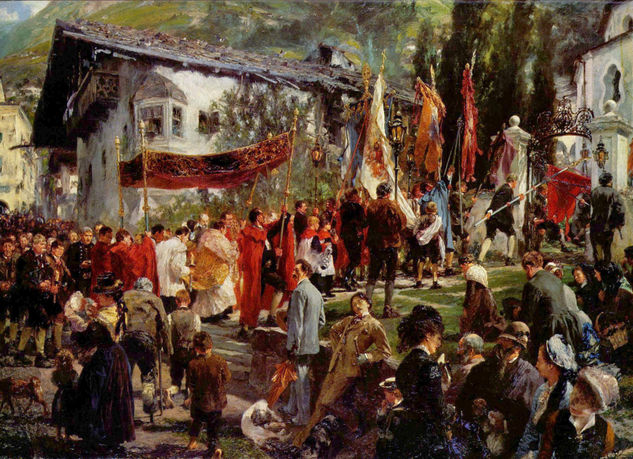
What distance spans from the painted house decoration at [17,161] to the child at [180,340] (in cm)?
203

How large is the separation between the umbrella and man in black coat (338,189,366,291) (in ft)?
3.03

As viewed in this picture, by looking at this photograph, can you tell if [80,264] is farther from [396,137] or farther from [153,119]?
[396,137]

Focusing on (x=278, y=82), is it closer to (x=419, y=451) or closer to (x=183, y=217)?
(x=183, y=217)

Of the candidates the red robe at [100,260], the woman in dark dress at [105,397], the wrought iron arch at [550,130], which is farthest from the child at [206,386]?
the wrought iron arch at [550,130]

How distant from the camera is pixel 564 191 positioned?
621 cm

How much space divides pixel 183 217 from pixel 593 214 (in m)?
3.81

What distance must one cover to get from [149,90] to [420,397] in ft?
12.1

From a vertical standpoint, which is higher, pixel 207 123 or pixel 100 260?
pixel 207 123

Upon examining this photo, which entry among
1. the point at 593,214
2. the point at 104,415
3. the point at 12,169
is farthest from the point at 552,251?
the point at 12,169

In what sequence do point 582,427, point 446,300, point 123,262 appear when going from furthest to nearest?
point 123,262 → point 446,300 → point 582,427

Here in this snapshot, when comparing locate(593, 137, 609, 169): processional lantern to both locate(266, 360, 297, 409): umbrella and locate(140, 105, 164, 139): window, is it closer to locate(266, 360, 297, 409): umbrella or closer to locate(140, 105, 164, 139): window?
locate(266, 360, 297, 409): umbrella

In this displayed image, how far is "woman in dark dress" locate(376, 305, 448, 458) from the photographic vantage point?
4.30 meters

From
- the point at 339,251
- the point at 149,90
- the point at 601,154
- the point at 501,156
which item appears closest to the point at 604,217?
the point at 601,154

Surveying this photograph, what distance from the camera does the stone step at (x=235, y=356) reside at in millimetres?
5793
